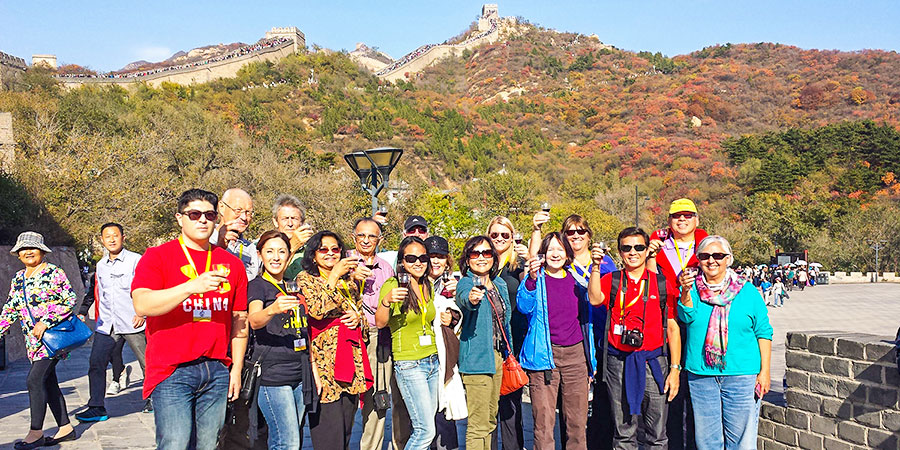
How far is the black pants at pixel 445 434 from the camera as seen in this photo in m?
4.97

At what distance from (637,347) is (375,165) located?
19.0ft

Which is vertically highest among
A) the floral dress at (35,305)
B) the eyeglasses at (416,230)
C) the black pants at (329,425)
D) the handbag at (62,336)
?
the eyeglasses at (416,230)

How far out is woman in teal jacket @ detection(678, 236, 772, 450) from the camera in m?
4.28

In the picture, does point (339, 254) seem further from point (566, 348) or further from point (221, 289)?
point (566, 348)

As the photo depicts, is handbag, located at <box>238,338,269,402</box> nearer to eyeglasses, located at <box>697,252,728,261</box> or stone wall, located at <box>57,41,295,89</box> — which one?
eyeglasses, located at <box>697,252,728,261</box>

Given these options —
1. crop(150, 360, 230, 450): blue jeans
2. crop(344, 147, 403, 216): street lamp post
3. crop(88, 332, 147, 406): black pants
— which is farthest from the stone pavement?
crop(344, 147, 403, 216): street lamp post

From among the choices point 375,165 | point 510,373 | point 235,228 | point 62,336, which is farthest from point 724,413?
point 375,165

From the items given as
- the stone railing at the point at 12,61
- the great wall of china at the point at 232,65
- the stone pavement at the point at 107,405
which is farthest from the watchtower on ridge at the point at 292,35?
the stone pavement at the point at 107,405

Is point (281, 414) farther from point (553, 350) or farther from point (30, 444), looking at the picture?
point (30, 444)

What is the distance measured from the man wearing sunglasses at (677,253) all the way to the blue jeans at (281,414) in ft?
8.70

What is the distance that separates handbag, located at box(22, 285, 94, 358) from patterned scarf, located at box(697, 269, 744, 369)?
16.0 ft

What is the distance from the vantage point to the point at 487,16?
139 metres

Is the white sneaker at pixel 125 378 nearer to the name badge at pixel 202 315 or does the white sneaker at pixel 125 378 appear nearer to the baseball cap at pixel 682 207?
the name badge at pixel 202 315

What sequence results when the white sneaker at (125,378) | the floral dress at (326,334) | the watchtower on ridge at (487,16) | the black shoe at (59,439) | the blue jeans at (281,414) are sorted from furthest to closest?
the watchtower on ridge at (487,16), the white sneaker at (125,378), the black shoe at (59,439), the floral dress at (326,334), the blue jeans at (281,414)
